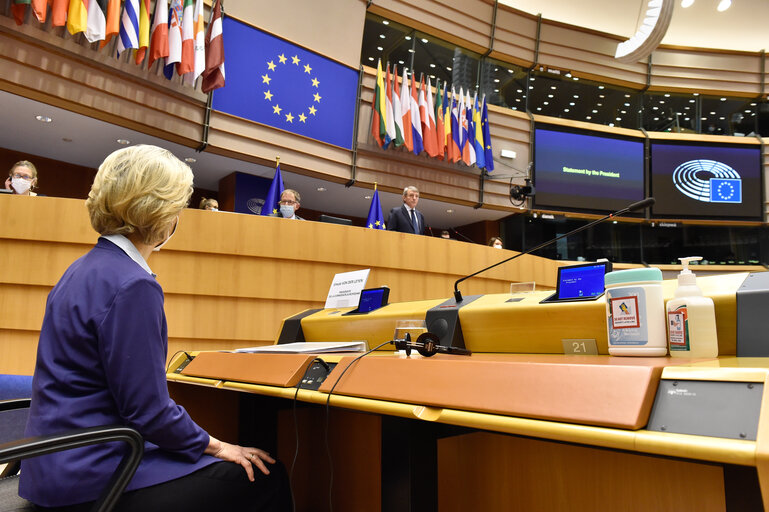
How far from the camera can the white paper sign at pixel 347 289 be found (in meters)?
1.87

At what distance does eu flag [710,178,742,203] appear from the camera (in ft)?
26.6

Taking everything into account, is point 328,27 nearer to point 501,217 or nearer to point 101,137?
point 101,137

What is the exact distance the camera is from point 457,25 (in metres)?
7.01

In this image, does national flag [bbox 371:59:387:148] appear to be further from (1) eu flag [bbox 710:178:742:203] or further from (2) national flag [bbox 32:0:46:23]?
(1) eu flag [bbox 710:178:742:203]

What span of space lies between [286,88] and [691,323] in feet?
17.6

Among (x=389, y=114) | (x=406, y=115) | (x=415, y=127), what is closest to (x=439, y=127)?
(x=415, y=127)

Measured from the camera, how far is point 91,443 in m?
0.79

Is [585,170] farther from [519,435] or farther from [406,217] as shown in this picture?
[519,435]

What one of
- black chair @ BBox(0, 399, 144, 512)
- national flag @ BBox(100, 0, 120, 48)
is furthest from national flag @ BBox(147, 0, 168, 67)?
black chair @ BBox(0, 399, 144, 512)

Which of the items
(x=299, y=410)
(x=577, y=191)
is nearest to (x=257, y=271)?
(x=299, y=410)

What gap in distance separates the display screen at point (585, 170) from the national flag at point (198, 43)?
4.82 metres

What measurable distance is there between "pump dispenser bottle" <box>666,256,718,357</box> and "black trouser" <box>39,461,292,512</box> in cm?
78

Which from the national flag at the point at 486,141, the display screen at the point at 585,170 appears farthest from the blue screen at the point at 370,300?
the display screen at the point at 585,170

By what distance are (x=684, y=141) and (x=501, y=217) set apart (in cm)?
327
